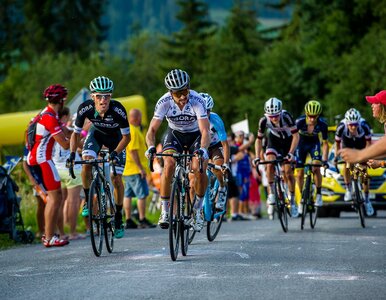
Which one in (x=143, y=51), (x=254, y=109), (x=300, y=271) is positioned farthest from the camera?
(x=143, y=51)

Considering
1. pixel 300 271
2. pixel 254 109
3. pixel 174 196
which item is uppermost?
pixel 254 109

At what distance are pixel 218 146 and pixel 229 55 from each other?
7455cm

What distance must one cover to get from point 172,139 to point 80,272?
2.81 meters

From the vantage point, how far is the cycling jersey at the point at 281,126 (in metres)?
19.2

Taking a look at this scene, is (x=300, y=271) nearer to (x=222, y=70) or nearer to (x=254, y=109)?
→ (x=254, y=109)

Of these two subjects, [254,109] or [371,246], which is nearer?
[371,246]

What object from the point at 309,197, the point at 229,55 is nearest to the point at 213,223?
the point at 309,197

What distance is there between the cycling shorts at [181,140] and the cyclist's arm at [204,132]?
49cm

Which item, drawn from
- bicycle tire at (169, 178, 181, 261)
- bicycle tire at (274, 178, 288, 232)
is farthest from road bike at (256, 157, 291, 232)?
bicycle tire at (169, 178, 181, 261)

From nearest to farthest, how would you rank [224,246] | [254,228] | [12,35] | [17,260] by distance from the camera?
[17,260] < [224,246] < [254,228] < [12,35]

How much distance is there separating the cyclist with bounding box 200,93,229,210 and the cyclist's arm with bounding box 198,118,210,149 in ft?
7.87

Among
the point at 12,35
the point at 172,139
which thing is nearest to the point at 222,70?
the point at 12,35

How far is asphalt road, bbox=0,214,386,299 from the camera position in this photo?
10.0 m

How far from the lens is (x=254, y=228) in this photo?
20.6m
